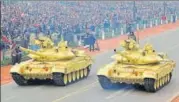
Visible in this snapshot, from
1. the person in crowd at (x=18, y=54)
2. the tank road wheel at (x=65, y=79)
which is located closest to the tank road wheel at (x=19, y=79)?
the tank road wheel at (x=65, y=79)

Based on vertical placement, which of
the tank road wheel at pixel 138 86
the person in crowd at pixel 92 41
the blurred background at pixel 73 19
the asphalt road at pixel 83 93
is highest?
the blurred background at pixel 73 19

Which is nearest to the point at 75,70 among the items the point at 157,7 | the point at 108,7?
the point at 108,7

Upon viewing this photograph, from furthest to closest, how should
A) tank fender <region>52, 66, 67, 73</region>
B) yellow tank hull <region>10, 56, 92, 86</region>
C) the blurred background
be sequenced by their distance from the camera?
the blurred background < yellow tank hull <region>10, 56, 92, 86</region> < tank fender <region>52, 66, 67, 73</region>

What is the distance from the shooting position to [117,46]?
39.5 m

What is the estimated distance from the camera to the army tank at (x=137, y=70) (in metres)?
22.6

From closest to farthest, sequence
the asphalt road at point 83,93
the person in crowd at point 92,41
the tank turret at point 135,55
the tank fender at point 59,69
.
A: the asphalt road at point 83,93
the tank turret at point 135,55
the tank fender at point 59,69
the person in crowd at point 92,41

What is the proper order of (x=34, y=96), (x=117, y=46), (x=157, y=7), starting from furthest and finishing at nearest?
(x=157, y=7) → (x=117, y=46) → (x=34, y=96)

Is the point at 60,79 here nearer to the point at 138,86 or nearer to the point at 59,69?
the point at 59,69

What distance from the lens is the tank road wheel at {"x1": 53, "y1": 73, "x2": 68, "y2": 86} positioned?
23.8m

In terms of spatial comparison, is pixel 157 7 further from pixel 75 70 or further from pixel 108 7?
pixel 75 70

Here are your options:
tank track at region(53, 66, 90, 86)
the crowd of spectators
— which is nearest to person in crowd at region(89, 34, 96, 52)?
the crowd of spectators

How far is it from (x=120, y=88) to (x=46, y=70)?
322 centimetres

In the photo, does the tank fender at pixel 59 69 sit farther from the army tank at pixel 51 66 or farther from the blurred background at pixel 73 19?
the blurred background at pixel 73 19

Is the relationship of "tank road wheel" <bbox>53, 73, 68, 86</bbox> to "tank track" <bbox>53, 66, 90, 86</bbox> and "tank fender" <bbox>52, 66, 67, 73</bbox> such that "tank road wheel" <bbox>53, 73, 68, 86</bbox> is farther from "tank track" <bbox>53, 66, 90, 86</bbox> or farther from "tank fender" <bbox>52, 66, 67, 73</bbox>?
"tank fender" <bbox>52, 66, 67, 73</bbox>
